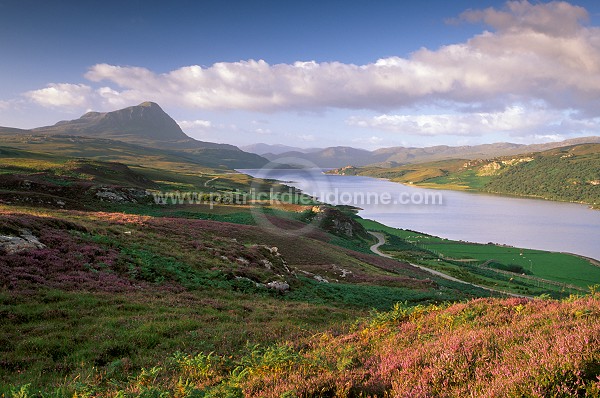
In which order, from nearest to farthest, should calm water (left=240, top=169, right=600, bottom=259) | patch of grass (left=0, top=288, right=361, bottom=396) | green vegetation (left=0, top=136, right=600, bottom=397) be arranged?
green vegetation (left=0, top=136, right=600, bottom=397) → patch of grass (left=0, top=288, right=361, bottom=396) → calm water (left=240, top=169, right=600, bottom=259)

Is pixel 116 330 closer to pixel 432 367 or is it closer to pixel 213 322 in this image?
pixel 213 322

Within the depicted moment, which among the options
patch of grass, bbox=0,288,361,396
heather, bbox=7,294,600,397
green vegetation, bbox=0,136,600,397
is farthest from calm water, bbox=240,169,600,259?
heather, bbox=7,294,600,397

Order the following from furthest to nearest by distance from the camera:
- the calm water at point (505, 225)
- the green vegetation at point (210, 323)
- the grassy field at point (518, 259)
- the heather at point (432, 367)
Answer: the calm water at point (505, 225), the grassy field at point (518, 259), the green vegetation at point (210, 323), the heather at point (432, 367)

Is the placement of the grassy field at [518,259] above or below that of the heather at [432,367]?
below

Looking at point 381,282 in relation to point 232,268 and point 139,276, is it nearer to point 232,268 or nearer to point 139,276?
point 232,268

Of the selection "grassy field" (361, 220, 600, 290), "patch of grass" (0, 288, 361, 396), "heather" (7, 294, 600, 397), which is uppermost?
A: "heather" (7, 294, 600, 397)

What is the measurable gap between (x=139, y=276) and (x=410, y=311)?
14.7 m

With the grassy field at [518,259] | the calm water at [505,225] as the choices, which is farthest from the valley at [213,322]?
the calm water at [505,225]

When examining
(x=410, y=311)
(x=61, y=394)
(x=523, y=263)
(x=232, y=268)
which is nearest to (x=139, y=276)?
(x=232, y=268)

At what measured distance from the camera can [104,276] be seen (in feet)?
→ 55.0

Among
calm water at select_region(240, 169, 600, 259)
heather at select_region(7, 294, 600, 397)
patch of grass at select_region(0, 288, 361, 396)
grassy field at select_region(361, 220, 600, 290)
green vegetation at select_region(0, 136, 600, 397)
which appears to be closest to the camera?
heather at select_region(7, 294, 600, 397)

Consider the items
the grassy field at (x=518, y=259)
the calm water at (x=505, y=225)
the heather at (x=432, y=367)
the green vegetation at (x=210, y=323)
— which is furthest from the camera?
the calm water at (x=505, y=225)

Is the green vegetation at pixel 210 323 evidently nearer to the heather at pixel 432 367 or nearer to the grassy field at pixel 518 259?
the heather at pixel 432 367

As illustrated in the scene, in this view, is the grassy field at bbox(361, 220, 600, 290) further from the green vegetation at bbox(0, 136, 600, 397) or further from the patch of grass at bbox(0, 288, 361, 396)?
the patch of grass at bbox(0, 288, 361, 396)
